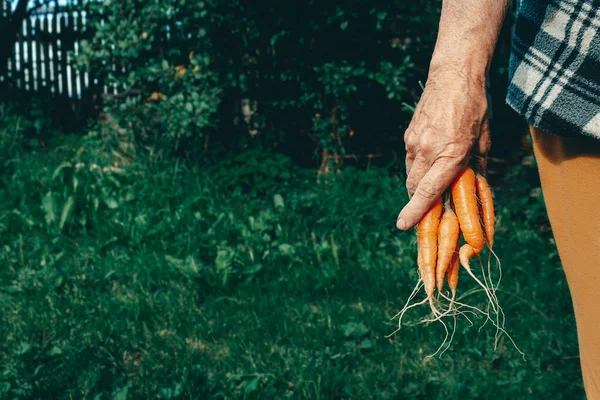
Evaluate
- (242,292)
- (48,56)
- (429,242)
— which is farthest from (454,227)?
(48,56)

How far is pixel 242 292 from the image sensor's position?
4004 mm

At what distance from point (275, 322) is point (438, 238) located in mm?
1861

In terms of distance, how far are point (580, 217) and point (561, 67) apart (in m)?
0.31

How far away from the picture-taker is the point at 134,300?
3.85m

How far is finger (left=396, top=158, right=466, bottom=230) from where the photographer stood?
5.18 ft

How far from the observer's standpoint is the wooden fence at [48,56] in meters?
8.00

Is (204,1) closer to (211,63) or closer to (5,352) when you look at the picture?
(211,63)

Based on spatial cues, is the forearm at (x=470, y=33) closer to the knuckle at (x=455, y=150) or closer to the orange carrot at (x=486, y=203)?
the knuckle at (x=455, y=150)

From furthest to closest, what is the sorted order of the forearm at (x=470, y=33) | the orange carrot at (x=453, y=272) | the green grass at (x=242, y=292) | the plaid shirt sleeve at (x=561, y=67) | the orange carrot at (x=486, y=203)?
the green grass at (x=242, y=292) → the orange carrot at (x=453, y=272) → the orange carrot at (x=486, y=203) → the forearm at (x=470, y=33) → the plaid shirt sleeve at (x=561, y=67)

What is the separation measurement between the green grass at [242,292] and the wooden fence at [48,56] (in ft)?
7.84

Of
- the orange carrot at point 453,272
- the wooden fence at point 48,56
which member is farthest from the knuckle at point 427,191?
the wooden fence at point 48,56

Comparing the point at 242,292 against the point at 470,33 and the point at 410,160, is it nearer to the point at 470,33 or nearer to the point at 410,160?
the point at 410,160

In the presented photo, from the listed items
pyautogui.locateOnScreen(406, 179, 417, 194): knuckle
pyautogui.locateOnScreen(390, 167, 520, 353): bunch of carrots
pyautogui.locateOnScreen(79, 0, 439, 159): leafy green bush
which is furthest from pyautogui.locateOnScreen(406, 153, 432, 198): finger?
pyautogui.locateOnScreen(79, 0, 439, 159): leafy green bush

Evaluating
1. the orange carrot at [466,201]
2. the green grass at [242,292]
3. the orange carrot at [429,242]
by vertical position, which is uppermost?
the orange carrot at [466,201]
